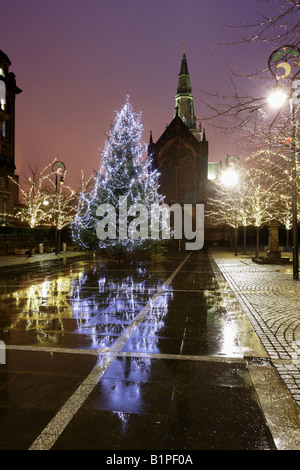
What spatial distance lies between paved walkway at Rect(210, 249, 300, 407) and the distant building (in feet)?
132

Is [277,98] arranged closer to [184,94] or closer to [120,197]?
[120,197]

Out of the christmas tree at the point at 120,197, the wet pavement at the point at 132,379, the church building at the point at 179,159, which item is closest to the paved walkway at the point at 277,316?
the wet pavement at the point at 132,379

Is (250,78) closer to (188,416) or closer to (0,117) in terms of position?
(188,416)

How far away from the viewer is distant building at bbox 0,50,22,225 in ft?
154

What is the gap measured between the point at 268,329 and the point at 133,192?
1537 centimetres

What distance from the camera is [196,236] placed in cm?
5388

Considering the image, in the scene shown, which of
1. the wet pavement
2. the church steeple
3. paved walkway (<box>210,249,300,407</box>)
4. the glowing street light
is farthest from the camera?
the church steeple

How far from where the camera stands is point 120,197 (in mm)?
20672

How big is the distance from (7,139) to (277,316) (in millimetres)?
49663

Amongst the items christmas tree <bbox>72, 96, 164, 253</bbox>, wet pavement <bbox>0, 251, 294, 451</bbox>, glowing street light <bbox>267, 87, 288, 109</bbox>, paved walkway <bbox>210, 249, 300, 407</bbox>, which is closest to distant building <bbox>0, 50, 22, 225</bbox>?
christmas tree <bbox>72, 96, 164, 253</bbox>

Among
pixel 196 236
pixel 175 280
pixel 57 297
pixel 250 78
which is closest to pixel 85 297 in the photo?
pixel 57 297

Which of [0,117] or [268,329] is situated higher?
[0,117]

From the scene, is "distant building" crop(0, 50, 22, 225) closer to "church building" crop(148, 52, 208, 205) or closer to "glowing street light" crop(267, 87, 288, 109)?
"church building" crop(148, 52, 208, 205)
